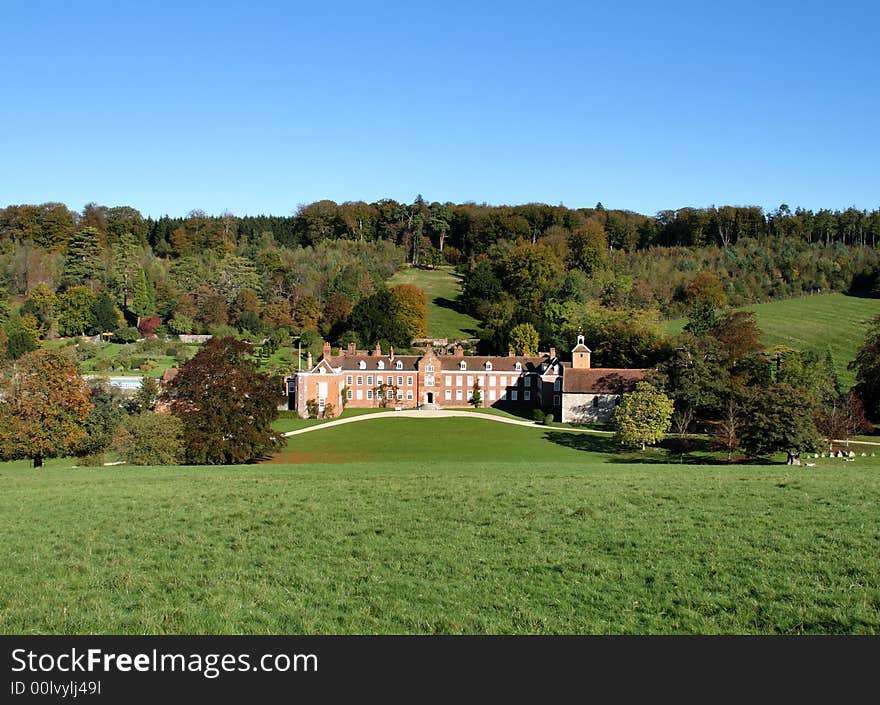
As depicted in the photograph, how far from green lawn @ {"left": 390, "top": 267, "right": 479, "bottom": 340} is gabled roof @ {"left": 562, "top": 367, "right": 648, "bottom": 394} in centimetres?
3295

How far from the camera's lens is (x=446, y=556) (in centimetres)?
1241

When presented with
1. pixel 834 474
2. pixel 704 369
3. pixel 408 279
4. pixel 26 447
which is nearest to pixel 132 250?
pixel 408 279

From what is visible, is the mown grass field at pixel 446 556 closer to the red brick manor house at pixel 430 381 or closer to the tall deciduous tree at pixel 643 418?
the tall deciduous tree at pixel 643 418

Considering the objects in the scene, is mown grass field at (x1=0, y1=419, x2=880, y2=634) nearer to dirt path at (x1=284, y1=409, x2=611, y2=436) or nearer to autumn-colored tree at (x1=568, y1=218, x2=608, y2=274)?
dirt path at (x1=284, y1=409, x2=611, y2=436)

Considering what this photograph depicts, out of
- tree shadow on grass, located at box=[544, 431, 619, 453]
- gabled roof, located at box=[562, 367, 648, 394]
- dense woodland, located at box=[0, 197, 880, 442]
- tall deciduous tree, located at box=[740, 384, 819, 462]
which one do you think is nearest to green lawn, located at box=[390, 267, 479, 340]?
dense woodland, located at box=[0, 197, 880, 442]

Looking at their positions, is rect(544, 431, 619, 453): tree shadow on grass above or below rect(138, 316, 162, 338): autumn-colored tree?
below

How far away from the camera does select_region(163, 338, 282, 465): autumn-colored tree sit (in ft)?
127

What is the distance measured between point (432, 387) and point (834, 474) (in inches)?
1982

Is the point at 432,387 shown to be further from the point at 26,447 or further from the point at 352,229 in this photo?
the point at 352,229

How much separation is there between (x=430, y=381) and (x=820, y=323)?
169 feet

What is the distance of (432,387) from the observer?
7319cm

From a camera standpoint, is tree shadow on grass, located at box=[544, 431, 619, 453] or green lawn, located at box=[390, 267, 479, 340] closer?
tree shadow on grass, located at box=[544, 431, 619, 453]

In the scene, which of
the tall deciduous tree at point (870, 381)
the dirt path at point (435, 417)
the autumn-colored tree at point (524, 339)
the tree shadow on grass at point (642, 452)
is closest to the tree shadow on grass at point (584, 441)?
the tree shadow on grass at point (642, 452)

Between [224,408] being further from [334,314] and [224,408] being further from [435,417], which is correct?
[334,314]
